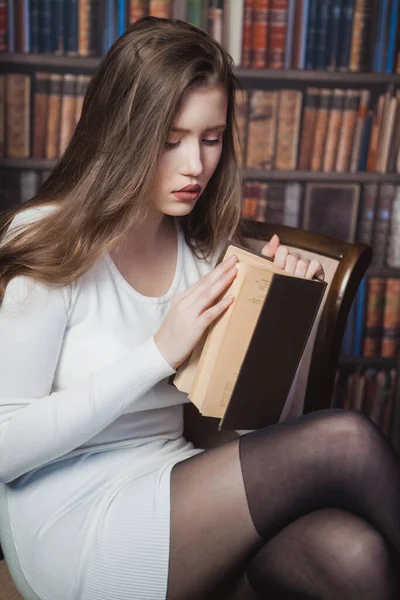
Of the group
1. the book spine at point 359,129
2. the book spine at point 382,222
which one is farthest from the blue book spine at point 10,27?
the book spine at point 382,222

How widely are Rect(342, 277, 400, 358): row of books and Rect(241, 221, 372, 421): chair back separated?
904 millimetres

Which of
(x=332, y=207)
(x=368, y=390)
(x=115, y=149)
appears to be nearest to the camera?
(x=115, y=149)

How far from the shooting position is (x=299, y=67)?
220 centimetres

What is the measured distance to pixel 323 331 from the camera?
1455 mm

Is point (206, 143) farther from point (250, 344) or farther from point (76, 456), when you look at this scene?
point (76, 456)

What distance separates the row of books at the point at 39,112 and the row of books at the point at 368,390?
1174mm

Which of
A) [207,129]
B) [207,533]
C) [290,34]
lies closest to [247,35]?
[290,34]

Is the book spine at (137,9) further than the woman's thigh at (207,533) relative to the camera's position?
Yes

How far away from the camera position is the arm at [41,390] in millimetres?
1099

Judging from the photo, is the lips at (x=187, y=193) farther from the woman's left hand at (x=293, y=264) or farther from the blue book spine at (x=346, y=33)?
the blue book spine at (x=346, y=33)

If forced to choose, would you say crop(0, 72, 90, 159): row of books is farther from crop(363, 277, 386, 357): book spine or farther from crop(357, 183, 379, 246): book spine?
crop(363, 277, 386, 357): book spine

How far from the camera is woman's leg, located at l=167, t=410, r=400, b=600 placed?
109cm

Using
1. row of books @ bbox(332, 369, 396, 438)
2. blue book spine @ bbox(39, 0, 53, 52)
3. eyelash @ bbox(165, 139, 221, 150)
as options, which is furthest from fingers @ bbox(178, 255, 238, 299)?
row of books @ bbox(332, 369, 396, 438)

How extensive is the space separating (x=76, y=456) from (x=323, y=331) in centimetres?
54
